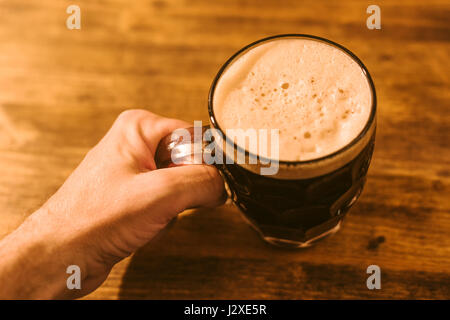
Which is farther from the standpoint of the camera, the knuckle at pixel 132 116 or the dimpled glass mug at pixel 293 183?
the knuckle at pixel 132 116

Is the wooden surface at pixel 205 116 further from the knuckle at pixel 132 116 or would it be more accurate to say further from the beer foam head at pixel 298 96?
the beer foam head at pixel 298 96

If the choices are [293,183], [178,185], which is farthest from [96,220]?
[293,183]

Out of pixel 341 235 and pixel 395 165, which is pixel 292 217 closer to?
pixel 341 235

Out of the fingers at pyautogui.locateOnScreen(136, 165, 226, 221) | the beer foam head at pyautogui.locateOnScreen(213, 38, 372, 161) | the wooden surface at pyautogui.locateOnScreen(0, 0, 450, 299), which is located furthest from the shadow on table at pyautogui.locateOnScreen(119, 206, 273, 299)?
the beer foam head at pyautogui.locateOnScreen(213, 38, 372, 161)

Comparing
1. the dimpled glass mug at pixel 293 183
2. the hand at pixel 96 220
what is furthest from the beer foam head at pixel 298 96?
the hand at pixel 96 220

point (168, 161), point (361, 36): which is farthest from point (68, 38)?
point (361, 36)

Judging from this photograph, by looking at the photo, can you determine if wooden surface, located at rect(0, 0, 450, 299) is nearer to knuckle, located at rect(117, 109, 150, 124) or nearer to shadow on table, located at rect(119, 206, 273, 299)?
shadow on table, located at rect(119, 206, 273, 299)
